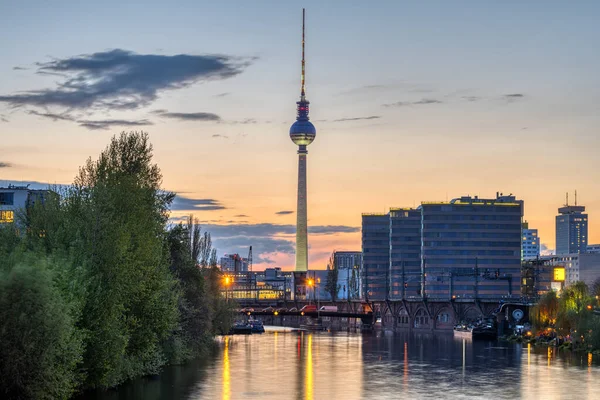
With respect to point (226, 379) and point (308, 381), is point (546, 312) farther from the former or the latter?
point (226, 379)

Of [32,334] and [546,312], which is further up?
[32,334]

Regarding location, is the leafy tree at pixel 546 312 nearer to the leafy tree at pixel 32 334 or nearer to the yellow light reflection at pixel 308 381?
the yellow light reflection at pixel 308 381

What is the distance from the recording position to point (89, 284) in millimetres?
68000

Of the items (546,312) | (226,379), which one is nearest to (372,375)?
(226,379)

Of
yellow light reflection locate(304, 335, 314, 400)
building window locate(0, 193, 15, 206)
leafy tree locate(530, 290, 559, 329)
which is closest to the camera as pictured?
yellow light reflection locate(304, 335, 314, 400)

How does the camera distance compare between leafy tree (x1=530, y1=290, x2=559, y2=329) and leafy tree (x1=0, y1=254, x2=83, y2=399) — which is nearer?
leafy tree (x1=0, y1=254, x2=83, y2=399)

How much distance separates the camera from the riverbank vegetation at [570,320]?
471 feet

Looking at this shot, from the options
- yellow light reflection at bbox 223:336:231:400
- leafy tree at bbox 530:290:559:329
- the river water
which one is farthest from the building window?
leafy tree at bbox 530:290:559:329

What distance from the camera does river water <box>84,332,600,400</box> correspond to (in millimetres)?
81375

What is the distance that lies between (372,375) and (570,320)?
206ft

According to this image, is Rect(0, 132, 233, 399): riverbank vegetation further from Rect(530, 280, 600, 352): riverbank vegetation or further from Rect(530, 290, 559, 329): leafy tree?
Rect(530, 290, 559, 329): leafy tree

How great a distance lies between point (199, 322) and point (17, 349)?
181 feet

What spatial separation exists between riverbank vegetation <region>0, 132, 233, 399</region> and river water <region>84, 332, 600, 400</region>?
486 centimetres

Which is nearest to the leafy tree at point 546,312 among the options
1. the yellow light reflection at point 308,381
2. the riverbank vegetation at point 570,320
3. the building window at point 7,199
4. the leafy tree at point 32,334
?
the riverbank vegetation at point 570,320
